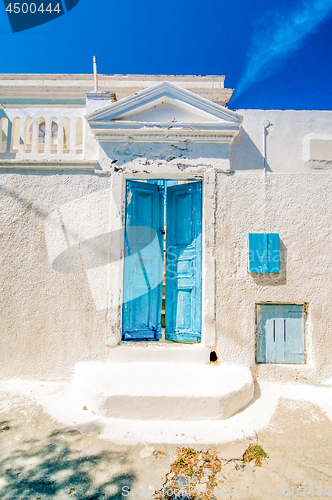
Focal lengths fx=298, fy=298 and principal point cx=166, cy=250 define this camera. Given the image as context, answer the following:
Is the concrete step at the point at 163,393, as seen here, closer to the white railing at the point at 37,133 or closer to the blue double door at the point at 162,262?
the blue double door at the point at 162,262

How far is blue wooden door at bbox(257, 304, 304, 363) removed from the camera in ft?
12.2

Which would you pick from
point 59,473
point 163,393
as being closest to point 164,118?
point 163,393

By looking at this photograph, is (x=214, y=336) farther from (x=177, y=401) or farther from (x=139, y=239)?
(x=139, y=239)

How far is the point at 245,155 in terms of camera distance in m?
3.88

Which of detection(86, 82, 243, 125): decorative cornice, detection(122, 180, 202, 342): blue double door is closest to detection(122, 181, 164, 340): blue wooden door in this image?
detection(122, 180, 202, 342): blue double door

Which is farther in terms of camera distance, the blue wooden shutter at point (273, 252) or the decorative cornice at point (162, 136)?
the decorative cornice at point (162, 136)

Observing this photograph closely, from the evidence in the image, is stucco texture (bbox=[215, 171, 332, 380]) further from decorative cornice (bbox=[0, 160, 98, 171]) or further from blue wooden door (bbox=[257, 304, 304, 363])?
decorative cornice (bbox=[0, 160, 98, 171])

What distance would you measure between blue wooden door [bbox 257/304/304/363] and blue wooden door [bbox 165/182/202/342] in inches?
30.9

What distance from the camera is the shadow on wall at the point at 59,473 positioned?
7.31 feet

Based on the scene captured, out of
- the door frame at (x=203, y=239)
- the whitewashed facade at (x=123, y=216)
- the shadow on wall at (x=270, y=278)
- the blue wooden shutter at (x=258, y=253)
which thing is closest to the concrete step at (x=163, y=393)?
the whitewashed facade at (x=123, y=216)

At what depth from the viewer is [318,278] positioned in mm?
3740

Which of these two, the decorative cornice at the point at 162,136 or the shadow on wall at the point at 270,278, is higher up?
the decorative cornice at the point at 162,136

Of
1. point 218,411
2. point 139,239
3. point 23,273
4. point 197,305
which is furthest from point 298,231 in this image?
point 23,273

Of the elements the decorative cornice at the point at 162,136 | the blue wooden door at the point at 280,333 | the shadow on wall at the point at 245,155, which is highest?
the decorative cornice at the point at 162,136
